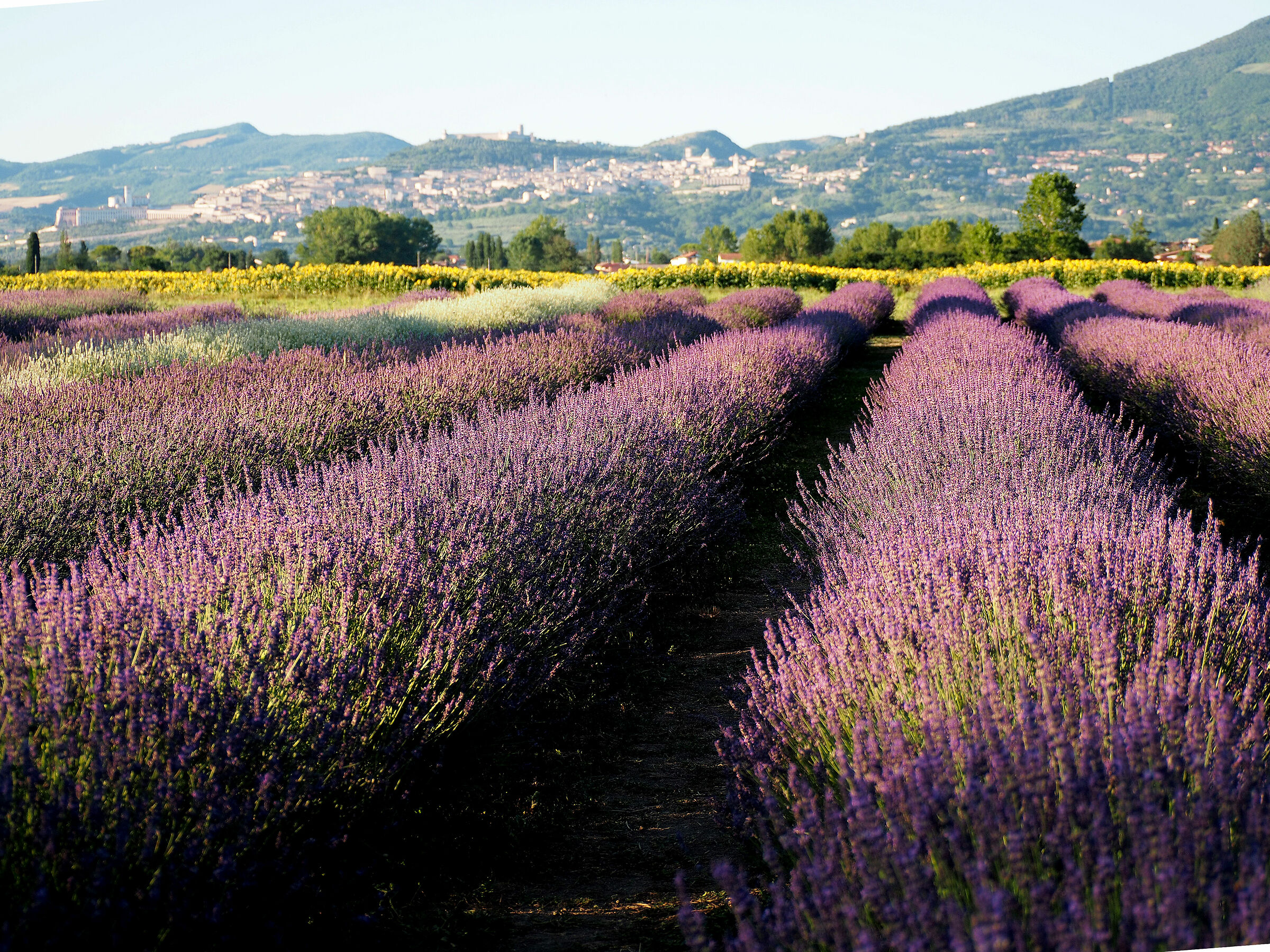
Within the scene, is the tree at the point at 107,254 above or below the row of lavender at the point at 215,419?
above

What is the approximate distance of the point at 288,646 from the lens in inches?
82.4

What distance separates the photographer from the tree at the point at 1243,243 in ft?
184

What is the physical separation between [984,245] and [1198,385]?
170ft

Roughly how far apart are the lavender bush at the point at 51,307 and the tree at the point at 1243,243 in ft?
197

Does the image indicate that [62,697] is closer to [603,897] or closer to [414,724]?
[414,724]

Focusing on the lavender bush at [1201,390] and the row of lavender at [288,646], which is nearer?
the row of lavender at [288,646]

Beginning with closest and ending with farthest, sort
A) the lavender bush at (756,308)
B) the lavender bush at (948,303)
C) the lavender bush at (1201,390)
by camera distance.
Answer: the lavender bush at (1201,390) → the lavender bush at (756,308) → the lavender bush at (948,303)

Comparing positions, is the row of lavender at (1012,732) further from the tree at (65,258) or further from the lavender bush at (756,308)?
the tree at (65,258)

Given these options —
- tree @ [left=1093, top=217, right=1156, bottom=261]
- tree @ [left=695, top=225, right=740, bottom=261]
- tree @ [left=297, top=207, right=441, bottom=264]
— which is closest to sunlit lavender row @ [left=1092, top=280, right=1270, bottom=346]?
tree @ [left=1093, top=217, right=1156, bottom=261]

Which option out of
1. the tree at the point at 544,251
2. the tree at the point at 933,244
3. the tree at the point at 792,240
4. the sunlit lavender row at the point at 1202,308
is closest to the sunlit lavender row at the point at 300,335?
the sunlit lavender row at the point at 1202,308

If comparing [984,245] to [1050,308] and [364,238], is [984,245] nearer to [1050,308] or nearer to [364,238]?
[1050,308]

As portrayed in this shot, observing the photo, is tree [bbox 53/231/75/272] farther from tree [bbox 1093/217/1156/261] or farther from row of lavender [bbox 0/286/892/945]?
tree [bbox 1093/217/1156/261]

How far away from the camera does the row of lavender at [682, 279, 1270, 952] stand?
1125 mm

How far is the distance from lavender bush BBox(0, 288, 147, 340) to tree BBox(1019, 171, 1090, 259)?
48.5 m
